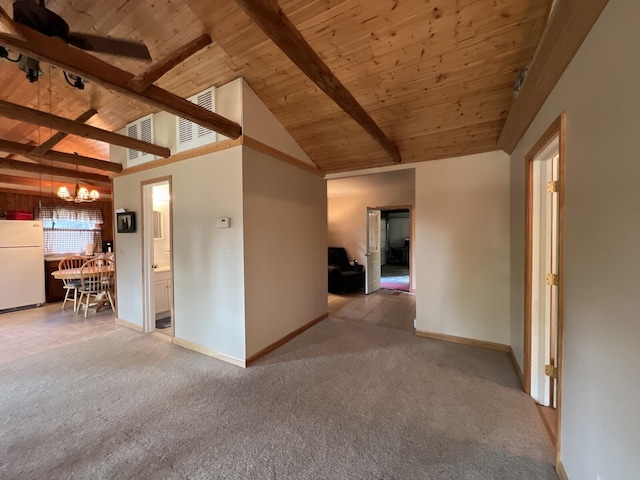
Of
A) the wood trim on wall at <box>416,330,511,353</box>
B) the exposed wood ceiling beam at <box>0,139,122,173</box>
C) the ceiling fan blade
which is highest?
the ceiling fan blade

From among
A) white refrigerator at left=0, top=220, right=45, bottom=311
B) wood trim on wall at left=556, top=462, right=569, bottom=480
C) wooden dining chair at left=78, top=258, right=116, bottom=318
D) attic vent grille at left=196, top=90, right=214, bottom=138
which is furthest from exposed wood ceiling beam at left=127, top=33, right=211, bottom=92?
white refrigerator at left=0, top=220, right=45, bottom=311

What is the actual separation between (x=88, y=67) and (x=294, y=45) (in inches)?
59.0

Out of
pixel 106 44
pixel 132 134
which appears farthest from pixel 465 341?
pixel 132 134

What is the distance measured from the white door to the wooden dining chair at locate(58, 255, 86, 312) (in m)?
5.80

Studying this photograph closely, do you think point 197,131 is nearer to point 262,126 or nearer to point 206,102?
point 206,102

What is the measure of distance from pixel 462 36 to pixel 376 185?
3918mm

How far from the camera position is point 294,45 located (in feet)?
5.44

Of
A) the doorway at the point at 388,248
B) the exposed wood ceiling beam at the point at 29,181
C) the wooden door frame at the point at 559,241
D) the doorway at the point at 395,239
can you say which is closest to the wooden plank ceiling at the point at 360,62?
the wooden door frame at the point at 559,241

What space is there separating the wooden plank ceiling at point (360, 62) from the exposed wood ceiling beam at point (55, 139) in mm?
226

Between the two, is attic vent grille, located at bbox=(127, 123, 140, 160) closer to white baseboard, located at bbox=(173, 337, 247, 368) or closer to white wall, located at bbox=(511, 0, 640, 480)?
white baseboard, located at bbox=(173, 337, 247, 368)

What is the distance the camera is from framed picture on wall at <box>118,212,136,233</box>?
3.89 m

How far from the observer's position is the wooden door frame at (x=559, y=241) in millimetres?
1570

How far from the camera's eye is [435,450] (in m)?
1.73

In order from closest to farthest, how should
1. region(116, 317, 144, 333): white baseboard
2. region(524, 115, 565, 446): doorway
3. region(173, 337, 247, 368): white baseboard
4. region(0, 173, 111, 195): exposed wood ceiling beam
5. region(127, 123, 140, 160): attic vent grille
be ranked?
region(524, 115, 565, 446): doorway < region(173, 337, 247, 368): white baseboard < region(127, 123, 140, 160): attic vent grille < region(116, 317, 144, 333): white baseboard < region(0, 173, 111, 195): exposed wood ceiling beam
